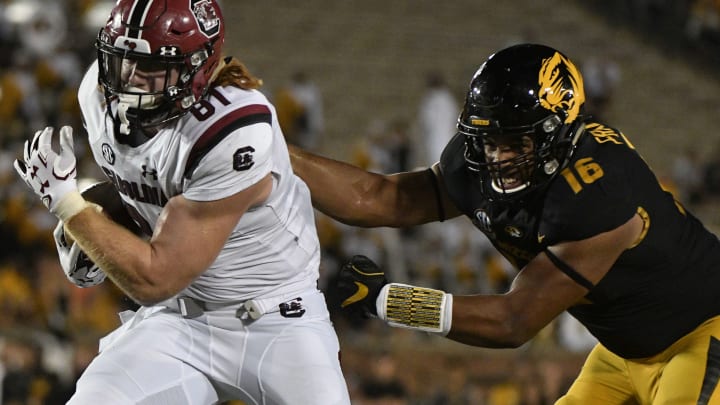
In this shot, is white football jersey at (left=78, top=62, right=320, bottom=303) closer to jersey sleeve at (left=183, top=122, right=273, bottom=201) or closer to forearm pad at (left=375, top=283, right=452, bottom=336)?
jersey sleeve at (left=183, top=122, right=273, bottom=201)

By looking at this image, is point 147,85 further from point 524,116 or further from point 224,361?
point 524,116

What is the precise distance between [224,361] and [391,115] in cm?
1126

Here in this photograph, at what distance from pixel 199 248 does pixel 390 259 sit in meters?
7.13

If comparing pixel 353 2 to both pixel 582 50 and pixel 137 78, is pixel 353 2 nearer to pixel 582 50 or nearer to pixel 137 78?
pixel 582 50

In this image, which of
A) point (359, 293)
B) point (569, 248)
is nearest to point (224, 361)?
point (359, 293)

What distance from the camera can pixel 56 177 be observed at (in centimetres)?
354

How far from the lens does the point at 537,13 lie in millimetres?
17000

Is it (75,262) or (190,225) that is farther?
(75,262)

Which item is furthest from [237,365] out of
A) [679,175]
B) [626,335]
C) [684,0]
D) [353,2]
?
[684,0]

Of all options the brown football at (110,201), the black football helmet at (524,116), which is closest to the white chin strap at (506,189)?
the black football helmet at (524,116)

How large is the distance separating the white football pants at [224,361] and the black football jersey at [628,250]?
2.60ft

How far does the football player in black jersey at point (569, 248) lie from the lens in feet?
12.5

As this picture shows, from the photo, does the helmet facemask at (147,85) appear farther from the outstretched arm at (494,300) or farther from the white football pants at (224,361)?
the outstretched arm at (494,300)

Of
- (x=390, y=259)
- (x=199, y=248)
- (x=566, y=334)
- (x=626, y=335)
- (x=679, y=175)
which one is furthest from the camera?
(x=679, y=175)
